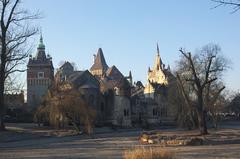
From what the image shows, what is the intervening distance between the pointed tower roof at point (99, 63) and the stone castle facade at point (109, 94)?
1274 cm

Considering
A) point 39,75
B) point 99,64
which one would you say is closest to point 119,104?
point 39,75

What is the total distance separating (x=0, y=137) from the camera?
157ft

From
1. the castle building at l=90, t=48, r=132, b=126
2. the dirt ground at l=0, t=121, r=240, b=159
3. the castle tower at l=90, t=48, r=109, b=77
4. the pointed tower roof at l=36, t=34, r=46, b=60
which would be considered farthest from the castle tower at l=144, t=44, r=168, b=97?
the dirt ground at l=0, t=121, r=240, b=159

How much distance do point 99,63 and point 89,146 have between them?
12764 cm

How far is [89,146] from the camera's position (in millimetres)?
36375

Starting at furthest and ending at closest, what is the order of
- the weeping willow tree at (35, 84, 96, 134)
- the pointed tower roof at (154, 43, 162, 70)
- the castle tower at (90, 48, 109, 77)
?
the pointed tower roof at (154, 43, 162, 70)
the castle tower at (90, 48, 109, 77)
the weeping willow tree at (35, 84, 96, 134)

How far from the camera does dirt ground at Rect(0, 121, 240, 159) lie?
2662 cm

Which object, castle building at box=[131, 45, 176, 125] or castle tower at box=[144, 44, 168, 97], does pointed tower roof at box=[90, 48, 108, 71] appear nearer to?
castle tower at box=[144, 44, 168, 97]

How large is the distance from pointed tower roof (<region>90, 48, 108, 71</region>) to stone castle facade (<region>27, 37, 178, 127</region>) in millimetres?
12737

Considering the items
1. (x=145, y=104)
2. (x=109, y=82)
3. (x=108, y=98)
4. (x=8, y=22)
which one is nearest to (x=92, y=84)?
(x=108, y=98)

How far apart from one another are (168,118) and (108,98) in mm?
18471

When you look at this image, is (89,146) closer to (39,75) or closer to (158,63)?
(39,75)

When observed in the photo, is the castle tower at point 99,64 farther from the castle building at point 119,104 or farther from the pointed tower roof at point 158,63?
the castle building at point 119,104

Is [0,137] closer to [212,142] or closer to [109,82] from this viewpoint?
[212,142]
